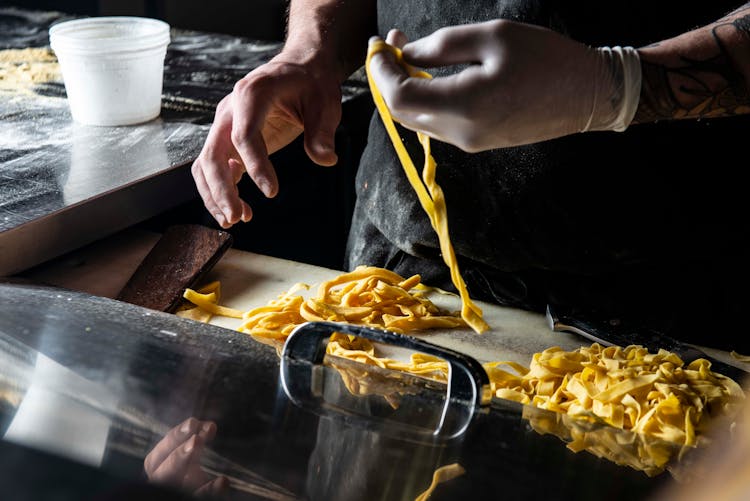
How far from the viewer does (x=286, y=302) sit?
1663mm

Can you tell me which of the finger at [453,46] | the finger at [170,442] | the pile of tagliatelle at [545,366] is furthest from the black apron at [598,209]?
A: the finger at [170,442]

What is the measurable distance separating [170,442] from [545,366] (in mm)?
738

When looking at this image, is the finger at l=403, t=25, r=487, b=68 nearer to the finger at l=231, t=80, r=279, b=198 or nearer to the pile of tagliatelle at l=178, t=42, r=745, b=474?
the pile of tagliatelle at l=178, t=42, r=745, b=474

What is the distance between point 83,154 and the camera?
2207 millimetres

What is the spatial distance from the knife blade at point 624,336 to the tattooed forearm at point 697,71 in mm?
439

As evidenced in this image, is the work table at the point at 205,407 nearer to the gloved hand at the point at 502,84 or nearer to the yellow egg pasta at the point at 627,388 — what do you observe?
the yellow egg pasta at the point at 627,388

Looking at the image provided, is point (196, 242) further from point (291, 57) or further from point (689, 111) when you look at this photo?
point (689, 111)

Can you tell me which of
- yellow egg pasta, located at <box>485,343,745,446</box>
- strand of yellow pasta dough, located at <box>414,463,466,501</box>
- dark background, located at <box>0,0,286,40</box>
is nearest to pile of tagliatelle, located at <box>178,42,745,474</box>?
yellow egg pasta, located at <box>485,343,745,446</box>

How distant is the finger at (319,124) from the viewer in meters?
1.72

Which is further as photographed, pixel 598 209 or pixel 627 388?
pixel 598 209

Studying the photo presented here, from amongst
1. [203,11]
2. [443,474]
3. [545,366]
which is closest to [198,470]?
[443,474]

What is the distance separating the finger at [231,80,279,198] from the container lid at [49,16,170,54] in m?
0.82

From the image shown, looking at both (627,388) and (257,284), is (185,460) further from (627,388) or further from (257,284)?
(257,284)

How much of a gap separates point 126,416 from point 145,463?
10cm
